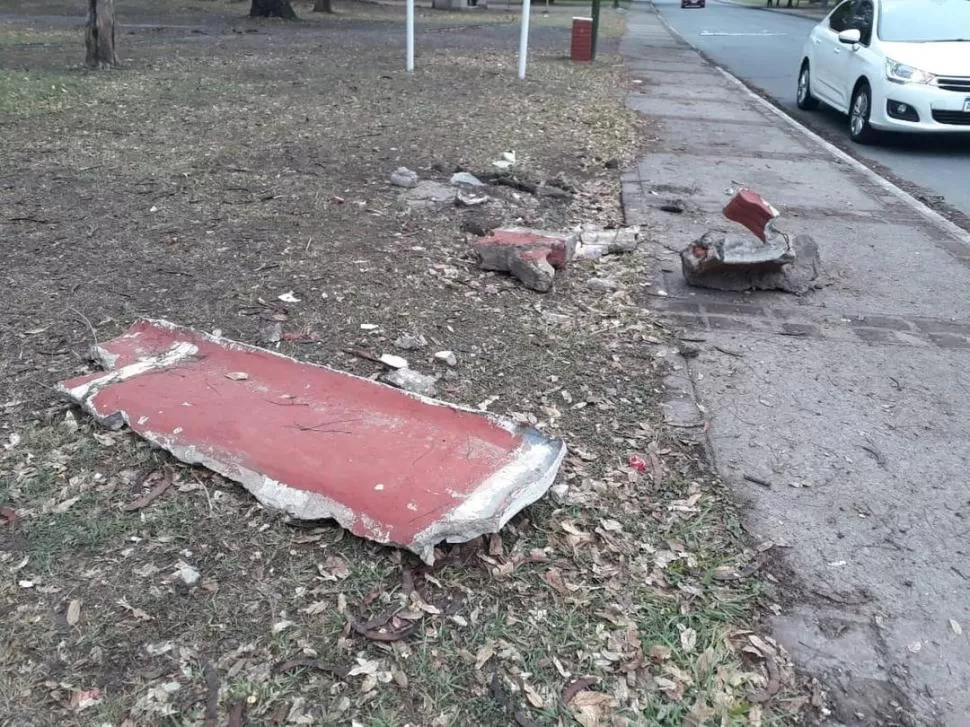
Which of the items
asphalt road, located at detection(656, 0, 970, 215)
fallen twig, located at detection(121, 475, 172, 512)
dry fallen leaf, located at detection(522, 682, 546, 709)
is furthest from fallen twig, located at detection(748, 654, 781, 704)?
asphalt road, located at detection(656, 0, 970, 215)

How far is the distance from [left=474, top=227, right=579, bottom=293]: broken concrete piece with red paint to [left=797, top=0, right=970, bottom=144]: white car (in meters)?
5.91

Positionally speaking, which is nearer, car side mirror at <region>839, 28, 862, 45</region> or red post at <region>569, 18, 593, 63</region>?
car side mirror at <region>839, 28, 862, 45</region>

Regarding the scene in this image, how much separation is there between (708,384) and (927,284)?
7.99ft

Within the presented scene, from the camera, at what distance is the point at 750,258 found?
5285 mm

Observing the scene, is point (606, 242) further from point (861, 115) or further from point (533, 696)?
point (861, 115)

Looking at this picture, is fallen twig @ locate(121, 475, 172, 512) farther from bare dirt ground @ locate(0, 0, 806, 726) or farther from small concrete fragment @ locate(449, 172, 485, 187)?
small concrete fragment @ locate(449, 172, 485, 187)

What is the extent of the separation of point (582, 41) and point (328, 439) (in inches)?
591

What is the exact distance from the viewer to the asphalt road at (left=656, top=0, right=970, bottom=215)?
28.9ft

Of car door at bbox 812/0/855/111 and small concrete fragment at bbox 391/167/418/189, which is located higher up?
Answer: car door at bbox 812/0/855/111

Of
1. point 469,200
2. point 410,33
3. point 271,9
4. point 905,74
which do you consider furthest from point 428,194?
point 271,9

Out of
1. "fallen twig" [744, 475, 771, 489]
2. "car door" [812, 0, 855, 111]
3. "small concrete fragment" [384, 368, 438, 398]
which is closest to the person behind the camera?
"fallen twig" [744, 475, 771, 489]

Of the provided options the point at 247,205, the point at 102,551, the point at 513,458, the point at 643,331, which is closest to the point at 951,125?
the point at 643,331

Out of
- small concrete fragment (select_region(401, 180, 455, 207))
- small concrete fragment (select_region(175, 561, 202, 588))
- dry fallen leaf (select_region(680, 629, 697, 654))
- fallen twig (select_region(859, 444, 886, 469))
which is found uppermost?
small concrete fragment (select_region(401, 180, 455, 207))

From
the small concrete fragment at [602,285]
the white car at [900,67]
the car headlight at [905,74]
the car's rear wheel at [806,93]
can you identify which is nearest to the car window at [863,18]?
the white car at [900,67]
